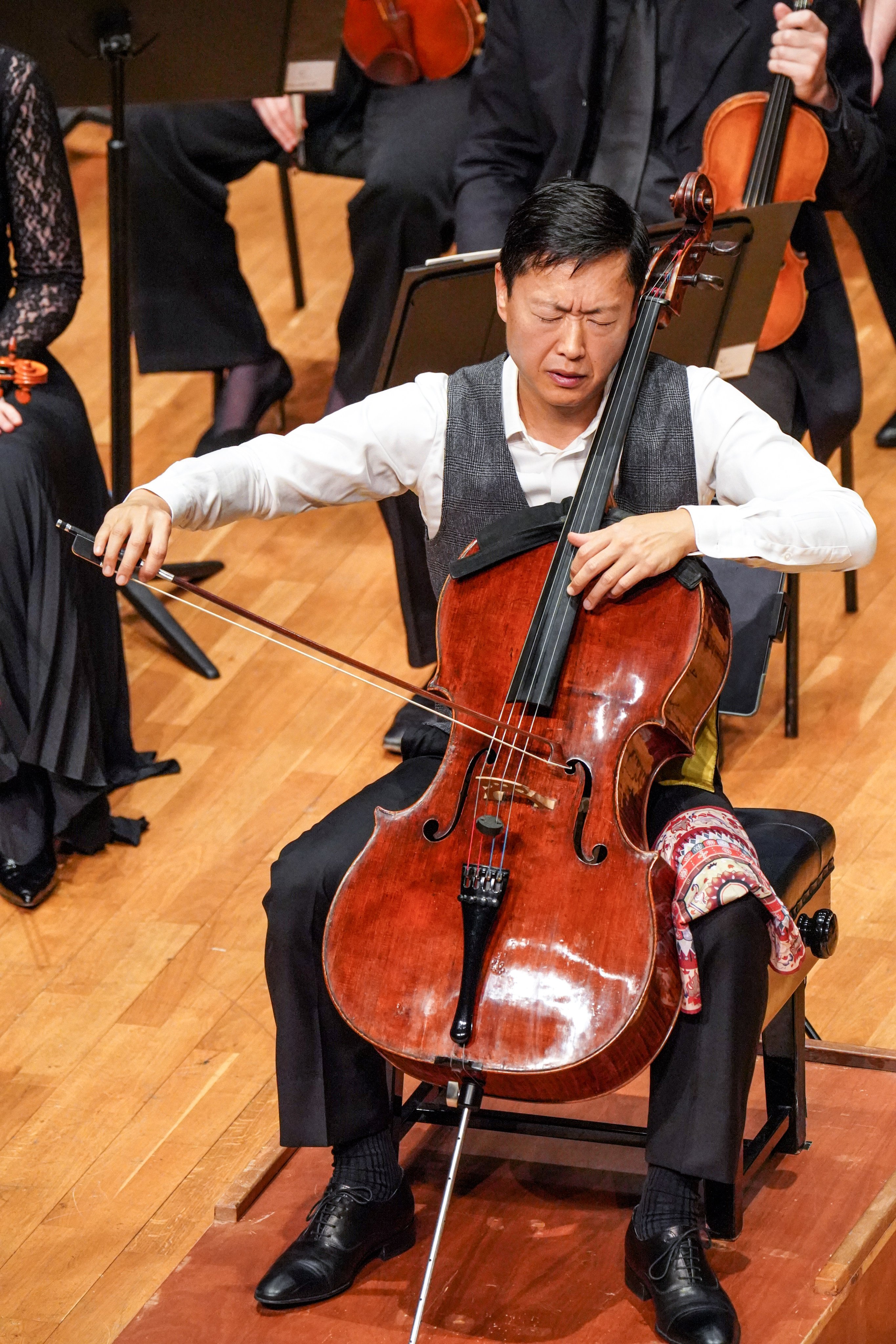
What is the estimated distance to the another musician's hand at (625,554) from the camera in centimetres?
178

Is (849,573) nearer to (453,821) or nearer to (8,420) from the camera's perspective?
(8,420)

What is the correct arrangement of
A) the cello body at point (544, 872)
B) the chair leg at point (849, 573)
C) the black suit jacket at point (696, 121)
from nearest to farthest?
the cello body at point (544, 872)
the black suit jacket at point (696, 121)
the chair leg at point (849, 573)

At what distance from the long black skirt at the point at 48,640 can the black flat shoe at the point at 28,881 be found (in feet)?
0.05

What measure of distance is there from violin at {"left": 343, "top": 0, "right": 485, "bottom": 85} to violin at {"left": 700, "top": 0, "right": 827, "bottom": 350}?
34.1 inches

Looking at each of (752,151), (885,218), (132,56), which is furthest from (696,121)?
(132,56)

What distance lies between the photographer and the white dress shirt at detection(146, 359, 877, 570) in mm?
1827

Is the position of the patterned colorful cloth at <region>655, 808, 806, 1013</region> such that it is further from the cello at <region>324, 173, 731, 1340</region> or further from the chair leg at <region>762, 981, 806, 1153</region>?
the chair leg at <region>762, 981, 806, 1153</region>

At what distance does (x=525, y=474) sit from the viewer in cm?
203

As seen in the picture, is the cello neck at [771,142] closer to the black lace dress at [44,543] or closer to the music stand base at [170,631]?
the black lace dress at [44,543]

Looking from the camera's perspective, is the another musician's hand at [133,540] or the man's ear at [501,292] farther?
the man's ear at [501,292]

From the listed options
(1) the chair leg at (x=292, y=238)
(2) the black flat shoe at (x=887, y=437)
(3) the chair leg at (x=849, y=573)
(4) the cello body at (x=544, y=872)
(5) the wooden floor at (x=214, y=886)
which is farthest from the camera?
(1) the chair leg at (x=292, y=238)

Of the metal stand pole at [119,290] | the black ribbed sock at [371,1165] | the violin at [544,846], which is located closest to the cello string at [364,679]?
the violin at [544,846]

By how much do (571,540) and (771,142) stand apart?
1.14m

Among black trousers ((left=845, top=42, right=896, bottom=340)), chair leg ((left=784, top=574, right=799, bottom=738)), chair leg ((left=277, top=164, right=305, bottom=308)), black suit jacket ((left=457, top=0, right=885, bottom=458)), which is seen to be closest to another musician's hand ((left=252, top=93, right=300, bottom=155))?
chair leg ((left=277, top=164, right=305, bottom=308))
